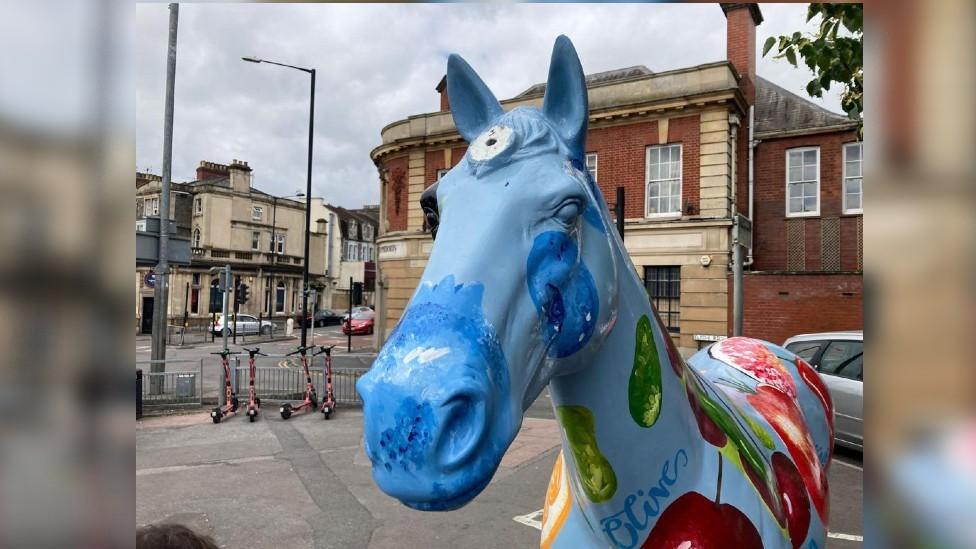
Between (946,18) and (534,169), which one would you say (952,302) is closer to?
(946,18)

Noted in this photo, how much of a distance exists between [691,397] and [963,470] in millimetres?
1113

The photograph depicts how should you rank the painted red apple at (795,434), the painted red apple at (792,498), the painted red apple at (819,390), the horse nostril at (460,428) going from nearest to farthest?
the horse nostril at (460,428)
the painted red apple at (792,498)
the painted red apple at (795,434)
the painted red apple at (819,390)

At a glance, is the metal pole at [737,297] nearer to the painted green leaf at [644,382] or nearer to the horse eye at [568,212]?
the painted green leaf at [644,382]

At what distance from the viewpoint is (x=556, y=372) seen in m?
1.21

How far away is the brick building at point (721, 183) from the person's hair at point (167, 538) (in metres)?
14.5

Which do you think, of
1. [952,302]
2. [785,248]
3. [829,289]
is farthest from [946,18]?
[785,248]

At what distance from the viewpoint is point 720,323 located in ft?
49.8

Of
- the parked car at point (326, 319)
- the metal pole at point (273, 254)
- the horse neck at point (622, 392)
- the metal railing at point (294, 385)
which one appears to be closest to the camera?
the horse neck at point (622, 392)

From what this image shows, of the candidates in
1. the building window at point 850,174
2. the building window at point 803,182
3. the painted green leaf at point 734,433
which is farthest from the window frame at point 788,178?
the painted green leaf at point 734,433

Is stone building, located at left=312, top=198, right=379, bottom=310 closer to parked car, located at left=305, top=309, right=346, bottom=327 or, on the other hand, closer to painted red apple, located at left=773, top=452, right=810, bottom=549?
parked car, located at left=305, top=309, right=346, bottom=327

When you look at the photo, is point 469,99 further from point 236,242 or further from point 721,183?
point 236,242

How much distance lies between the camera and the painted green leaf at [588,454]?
4.50ft

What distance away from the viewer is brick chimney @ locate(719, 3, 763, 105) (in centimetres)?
1734

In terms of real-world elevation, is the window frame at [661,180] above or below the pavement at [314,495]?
above
